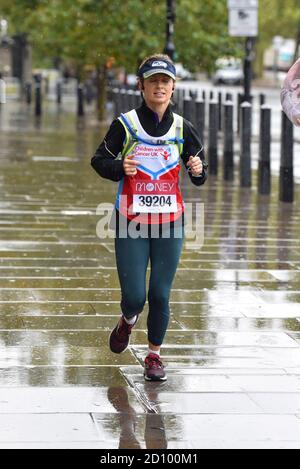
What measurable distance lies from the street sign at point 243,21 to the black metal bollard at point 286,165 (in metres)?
8.09

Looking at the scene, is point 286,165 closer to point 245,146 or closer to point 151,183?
point 245,146

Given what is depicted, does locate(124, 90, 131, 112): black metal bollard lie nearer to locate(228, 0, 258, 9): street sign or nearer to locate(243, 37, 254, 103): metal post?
locate(243, 37, 254, 103): metal post

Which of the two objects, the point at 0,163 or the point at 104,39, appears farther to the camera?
the point at 104,39

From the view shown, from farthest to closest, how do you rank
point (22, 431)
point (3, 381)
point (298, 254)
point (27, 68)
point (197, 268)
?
point (27, 68) → point (298, 254) → point (197, 268) → point (3, 381) → point (22, 431)

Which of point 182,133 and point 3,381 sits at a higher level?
point 182,133

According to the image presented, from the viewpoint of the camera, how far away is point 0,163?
71.3 ft

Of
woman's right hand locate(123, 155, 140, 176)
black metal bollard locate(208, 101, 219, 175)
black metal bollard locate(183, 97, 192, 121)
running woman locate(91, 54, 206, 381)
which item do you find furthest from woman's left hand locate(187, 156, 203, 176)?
black metal bollard locate(183, 97, 192, 121)

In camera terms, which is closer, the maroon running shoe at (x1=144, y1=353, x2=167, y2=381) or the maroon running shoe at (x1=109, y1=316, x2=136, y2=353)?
the maroon running shoe at (x1=144, y1=353, x2=167, y2=381)

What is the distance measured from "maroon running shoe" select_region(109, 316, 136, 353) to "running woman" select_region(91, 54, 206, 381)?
23 cm

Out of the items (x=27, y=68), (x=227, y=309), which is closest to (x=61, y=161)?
(x=227, y=309)

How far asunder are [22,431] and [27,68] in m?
53.2

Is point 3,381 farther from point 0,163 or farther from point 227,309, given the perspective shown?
Answer: point 0,163

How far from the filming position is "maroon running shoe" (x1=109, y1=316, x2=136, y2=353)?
7793mm

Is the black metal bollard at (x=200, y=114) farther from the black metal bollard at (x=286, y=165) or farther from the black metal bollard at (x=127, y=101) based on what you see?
the black metal bollard at (x=127, y=101)
